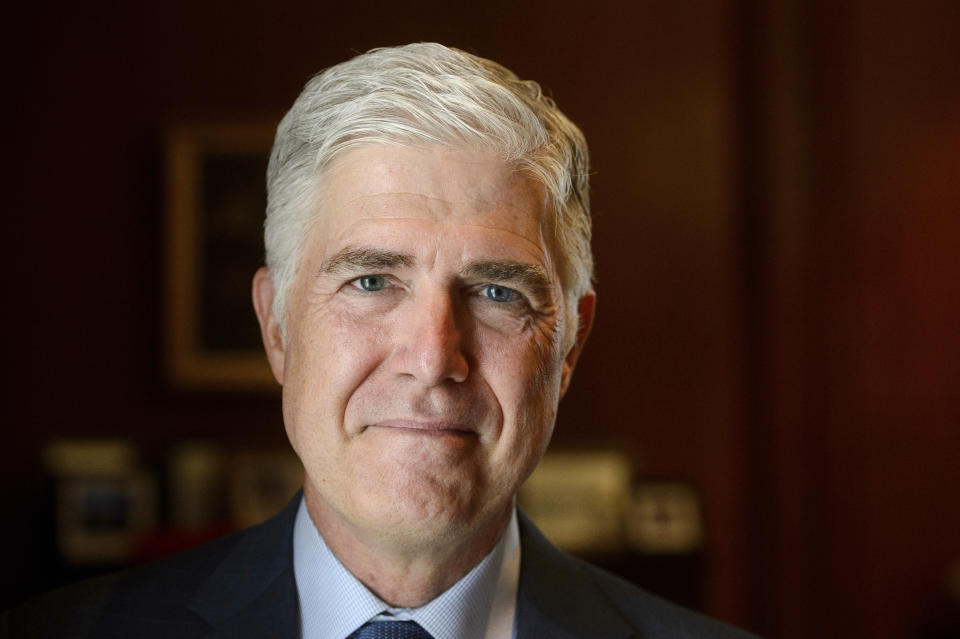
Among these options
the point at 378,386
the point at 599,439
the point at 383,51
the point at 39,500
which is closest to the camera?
the point at 378,386

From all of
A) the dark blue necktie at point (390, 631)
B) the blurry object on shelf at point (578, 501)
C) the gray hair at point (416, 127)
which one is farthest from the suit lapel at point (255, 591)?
the blurry object on shelf at point (578, 501)

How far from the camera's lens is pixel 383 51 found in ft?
4.80

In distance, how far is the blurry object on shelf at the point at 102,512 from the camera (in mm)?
3994

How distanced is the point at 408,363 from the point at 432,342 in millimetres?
41

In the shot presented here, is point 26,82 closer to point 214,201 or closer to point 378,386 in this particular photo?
point 214,201

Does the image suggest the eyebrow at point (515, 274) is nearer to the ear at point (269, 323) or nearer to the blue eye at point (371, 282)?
the blue eye at point (371, 282)

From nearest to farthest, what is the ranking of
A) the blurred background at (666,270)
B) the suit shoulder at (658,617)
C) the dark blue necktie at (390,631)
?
the dark blue necktie at (390,631) < the suit shoulder at (658,617) < the blurred background at (666,270)

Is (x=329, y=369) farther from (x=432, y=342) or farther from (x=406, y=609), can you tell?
(x=406, y=609)

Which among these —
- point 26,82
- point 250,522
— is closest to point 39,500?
point 250,522

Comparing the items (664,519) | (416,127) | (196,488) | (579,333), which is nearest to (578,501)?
(664,519)

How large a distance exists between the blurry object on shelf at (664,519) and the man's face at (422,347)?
2.92 meters

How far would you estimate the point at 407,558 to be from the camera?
55.5 inches

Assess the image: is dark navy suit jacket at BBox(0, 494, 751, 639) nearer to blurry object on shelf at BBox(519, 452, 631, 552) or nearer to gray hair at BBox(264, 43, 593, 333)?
gray hair at BBox(264, 43, 593, 333)

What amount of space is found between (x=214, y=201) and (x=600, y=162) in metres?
1.53
